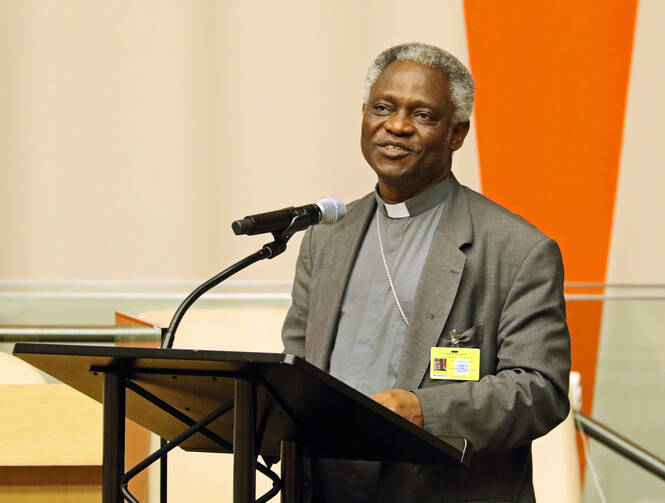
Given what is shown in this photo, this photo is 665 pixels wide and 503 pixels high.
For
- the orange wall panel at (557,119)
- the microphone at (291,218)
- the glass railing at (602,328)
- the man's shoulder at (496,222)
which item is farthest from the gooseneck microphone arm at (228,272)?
the orange wall panel at (557,119)

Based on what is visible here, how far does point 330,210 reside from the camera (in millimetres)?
1688

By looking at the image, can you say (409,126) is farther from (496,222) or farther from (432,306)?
(432,306)

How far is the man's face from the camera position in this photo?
2111 millimetres

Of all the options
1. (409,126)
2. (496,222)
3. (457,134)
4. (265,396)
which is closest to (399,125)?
(409,126)

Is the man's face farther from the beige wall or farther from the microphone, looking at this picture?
the beige wall

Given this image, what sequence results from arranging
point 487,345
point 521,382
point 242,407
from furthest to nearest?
1. point 487,345
2. point 521,382
3. point 242,407

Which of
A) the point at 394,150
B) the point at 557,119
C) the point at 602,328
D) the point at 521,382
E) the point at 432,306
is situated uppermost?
the point at 557,119

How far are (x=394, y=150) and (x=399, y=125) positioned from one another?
0.05 meters

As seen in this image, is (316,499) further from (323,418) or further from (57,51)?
(57,51)

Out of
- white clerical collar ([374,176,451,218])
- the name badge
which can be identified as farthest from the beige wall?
the name badge

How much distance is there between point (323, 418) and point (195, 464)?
149 centimetres

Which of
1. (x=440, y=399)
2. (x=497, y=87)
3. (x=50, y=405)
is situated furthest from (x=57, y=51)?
(x=440, y=399)

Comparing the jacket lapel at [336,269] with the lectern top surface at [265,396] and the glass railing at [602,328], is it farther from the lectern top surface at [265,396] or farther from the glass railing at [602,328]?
the glass railing at [602,328]

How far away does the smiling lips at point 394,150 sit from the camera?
2109mm
